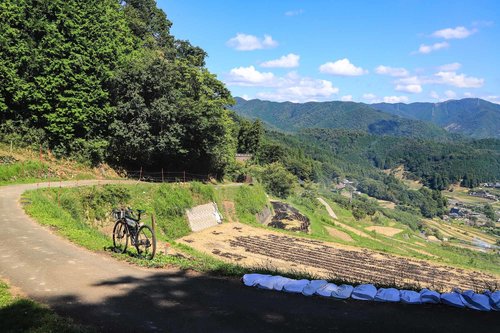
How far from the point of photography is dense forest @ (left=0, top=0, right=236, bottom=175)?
24.2 metres

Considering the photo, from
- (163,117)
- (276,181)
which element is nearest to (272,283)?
(163,117)

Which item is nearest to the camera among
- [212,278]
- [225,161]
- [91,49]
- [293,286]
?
[293,286]

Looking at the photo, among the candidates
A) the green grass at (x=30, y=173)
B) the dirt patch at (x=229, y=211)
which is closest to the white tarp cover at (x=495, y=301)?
the green grass at (x=30, y=173)

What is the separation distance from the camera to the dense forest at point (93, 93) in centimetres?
2422

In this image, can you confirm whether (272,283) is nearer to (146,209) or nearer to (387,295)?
(387,295)

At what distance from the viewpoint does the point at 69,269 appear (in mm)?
8359

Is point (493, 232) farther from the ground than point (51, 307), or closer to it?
closer to it

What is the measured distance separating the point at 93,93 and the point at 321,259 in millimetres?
18889

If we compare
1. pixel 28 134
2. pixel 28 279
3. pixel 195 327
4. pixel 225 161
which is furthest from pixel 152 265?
pixel 225 161

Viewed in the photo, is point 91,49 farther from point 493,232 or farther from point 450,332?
point 493,232

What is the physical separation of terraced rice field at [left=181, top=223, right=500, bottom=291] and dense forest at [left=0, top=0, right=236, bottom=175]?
785cm

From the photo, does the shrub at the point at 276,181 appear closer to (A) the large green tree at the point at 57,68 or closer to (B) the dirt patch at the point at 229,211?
(B) the dirt patch at the point at 229,211

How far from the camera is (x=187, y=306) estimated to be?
6.59 meters

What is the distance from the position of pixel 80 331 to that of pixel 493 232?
131203 mm
